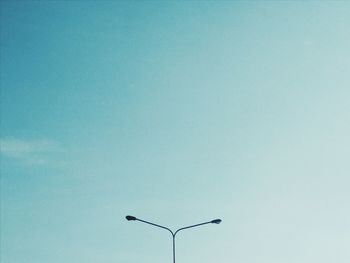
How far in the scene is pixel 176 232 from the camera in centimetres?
2898

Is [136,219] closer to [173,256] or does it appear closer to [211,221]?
[173,256]

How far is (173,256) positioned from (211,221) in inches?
155

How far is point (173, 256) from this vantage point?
91.1 feet

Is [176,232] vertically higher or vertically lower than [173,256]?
higher

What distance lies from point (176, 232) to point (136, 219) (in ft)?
12.8

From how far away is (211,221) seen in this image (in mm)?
28453

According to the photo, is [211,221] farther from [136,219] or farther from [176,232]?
[136,219]

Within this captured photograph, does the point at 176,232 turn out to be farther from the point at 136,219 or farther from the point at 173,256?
the point at 136,219

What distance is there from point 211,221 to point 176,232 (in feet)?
9.68

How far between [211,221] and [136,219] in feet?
19.4

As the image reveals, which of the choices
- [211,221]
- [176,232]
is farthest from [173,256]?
[211,221]

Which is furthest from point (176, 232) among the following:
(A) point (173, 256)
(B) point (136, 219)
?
(B) point (136, 219)

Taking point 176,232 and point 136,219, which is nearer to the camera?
point 136,219

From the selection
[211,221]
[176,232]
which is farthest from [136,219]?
[211,221]
